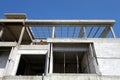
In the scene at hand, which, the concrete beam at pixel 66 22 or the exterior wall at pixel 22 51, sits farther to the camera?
the concrete beam at pixel 66 22

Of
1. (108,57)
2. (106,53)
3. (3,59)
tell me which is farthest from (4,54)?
(108,57)

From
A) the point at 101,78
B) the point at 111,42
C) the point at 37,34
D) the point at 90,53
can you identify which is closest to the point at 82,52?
the point at 90,53

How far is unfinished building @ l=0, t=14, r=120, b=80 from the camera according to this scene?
468 inches

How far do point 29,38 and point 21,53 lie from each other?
603 centimetres

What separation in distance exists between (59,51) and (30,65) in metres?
5.65

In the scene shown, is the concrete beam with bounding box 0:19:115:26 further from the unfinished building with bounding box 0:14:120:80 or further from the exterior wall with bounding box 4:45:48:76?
the exterior wall with bounding box 4:45:48:76

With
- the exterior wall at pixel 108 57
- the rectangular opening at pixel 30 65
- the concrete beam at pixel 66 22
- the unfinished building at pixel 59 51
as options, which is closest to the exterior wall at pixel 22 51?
the unfinished building at pixel 59 51

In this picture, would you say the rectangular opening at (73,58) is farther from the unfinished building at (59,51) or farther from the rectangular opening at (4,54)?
the rectangular opening at (4,54)

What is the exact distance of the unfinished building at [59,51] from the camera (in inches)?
468

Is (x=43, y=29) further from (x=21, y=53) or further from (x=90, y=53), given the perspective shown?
(x=90, y=53)

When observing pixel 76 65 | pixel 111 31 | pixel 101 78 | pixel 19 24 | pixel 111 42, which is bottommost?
pixel 101 78

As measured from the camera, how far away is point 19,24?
54.9ft

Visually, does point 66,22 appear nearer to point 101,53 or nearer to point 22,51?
point 101,53

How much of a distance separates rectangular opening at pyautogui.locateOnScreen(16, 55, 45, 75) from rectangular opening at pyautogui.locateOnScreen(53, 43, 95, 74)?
193 centimetres
